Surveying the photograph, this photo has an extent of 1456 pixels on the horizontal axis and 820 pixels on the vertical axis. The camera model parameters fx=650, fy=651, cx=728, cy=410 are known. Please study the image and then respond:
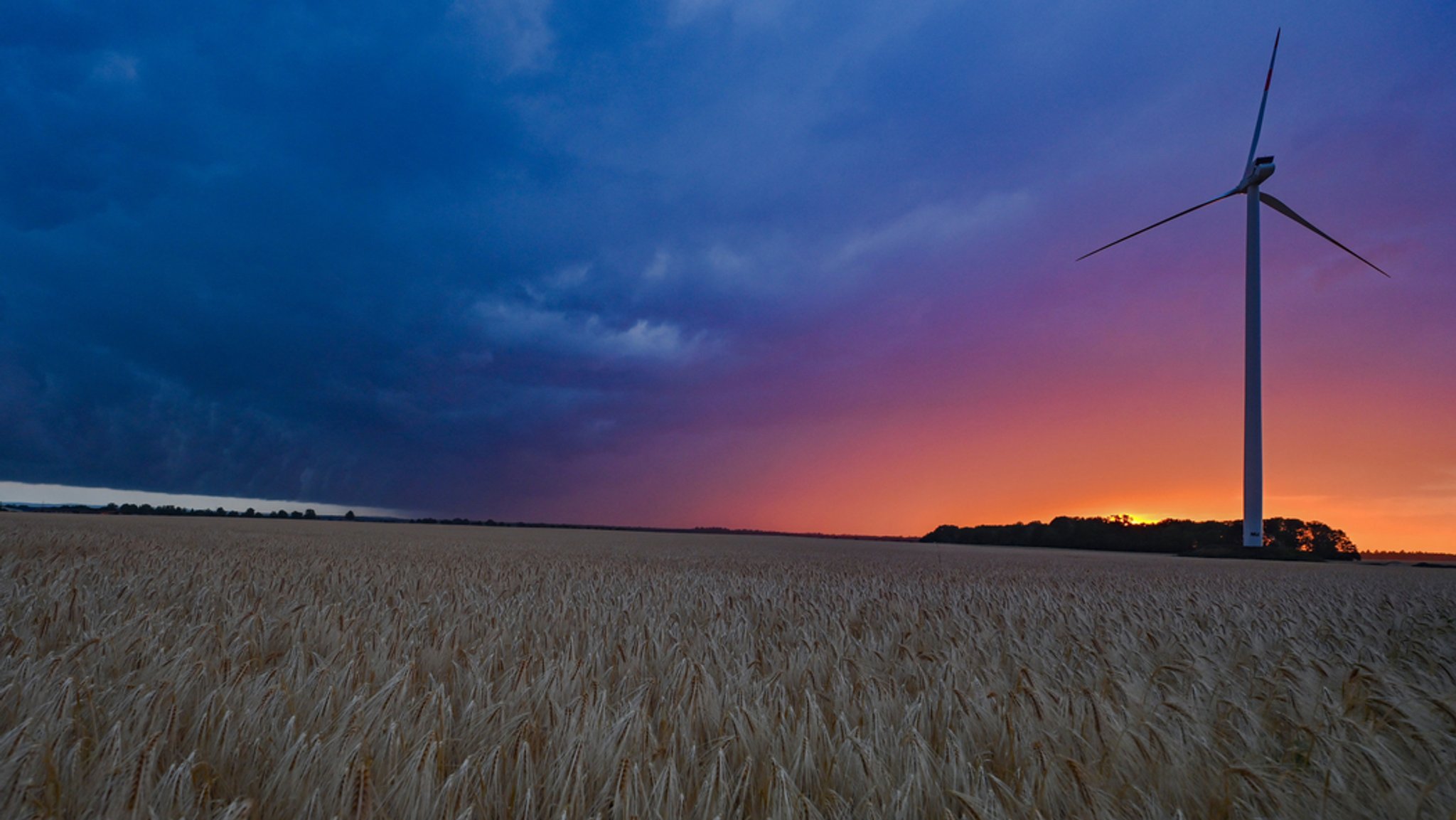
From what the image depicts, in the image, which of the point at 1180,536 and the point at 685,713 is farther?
the point at 1180,536

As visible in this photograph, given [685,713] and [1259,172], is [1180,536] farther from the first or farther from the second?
[685,713]

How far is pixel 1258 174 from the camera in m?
25.3

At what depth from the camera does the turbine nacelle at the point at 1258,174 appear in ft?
82.4

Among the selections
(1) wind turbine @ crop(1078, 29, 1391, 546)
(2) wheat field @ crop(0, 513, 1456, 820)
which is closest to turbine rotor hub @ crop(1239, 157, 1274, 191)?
(1) wind turbine @ crop(1078, 29, 1391, 546)

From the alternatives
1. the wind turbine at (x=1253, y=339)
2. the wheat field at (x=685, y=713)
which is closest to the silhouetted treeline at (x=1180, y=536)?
the wind turbine at (x=1253, y=339)

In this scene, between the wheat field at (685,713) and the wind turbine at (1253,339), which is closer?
the wheat field at (685,713)

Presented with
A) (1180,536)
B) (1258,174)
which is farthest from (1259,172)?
(1180,536)

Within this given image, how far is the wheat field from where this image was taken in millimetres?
1420

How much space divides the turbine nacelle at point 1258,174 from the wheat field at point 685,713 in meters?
28.0

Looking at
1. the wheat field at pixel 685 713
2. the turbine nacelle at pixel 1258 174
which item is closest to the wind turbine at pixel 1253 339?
the turbine nacelle at pixel 1258 174

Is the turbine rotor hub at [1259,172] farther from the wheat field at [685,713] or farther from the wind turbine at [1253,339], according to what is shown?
the wheat field at [685,713]

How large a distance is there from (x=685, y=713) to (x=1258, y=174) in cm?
3277

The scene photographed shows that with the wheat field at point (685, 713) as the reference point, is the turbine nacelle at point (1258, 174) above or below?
above

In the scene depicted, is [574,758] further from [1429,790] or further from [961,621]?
[961,621]
